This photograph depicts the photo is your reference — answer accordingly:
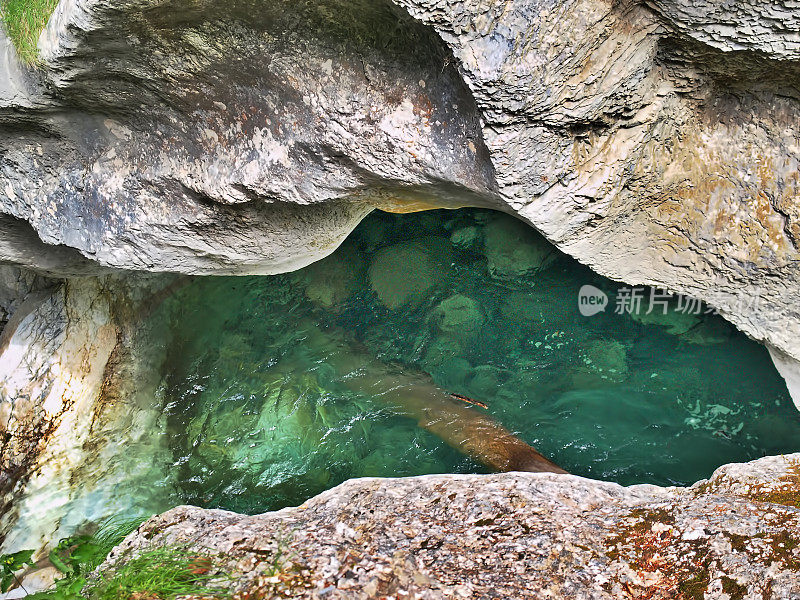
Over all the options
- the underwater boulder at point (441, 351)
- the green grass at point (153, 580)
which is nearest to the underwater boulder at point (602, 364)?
the underwater boulder at point (441, 351)

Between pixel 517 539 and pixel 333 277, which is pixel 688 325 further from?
pixel 333 277

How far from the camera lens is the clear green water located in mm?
4391

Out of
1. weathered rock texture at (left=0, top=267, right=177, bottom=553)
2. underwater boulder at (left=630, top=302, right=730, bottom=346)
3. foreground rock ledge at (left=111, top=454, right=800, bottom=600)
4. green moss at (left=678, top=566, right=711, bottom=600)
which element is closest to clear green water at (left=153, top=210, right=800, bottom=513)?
underwater boulder at (left=630, top=302, right=730, bottom=346)

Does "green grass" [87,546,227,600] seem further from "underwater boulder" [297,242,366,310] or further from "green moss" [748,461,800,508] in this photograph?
"underwater boulder" [297,242,366,310]

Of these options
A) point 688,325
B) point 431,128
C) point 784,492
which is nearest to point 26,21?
point 431,128

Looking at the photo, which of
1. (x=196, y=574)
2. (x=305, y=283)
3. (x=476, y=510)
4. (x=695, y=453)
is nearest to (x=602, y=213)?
(x=476, y=510)

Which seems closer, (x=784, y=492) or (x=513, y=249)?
(x=784, y=492)

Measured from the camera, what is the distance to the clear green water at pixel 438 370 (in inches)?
173

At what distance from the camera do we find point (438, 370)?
5055 millimetres

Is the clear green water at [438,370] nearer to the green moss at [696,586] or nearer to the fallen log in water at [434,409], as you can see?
the fallen log in water at [434,409]

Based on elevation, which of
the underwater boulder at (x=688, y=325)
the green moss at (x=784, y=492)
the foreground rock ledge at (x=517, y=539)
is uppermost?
the underwater boulder at (x=688, y=325)

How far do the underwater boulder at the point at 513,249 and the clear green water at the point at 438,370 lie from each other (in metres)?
0.02

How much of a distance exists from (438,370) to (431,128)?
2466mm

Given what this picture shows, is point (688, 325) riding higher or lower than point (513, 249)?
lower
